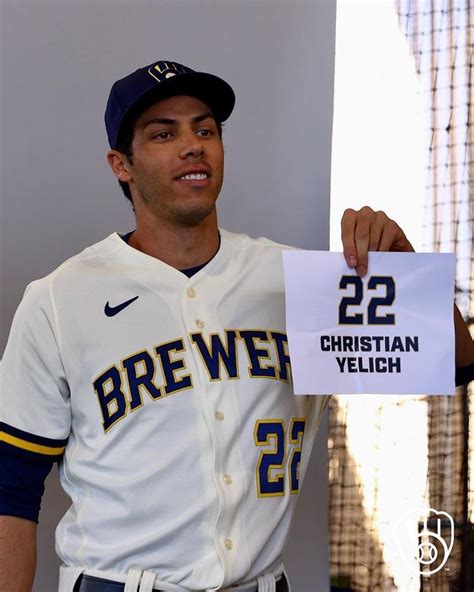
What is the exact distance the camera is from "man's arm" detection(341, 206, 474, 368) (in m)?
1.50

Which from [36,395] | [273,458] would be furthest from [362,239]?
[36,395]

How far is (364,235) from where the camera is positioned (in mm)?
1518

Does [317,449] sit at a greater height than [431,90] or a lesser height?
lesser

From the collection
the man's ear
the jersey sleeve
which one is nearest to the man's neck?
the man's ear

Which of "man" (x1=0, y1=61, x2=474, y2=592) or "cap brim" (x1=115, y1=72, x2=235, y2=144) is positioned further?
"cap brim" (x1=115, y1=72, x2=235, y2=144)

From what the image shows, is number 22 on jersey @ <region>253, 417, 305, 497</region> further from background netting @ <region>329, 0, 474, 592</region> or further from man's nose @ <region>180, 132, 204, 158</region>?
background netting @ <region>329, 0, 474, 592</region>

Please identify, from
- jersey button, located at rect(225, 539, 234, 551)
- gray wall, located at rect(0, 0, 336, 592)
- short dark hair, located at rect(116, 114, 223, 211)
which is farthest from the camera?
gray wall, located at rect(0, 0, 336, 592)

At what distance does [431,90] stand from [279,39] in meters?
0.41

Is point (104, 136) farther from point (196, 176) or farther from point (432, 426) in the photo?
point (432, 426)

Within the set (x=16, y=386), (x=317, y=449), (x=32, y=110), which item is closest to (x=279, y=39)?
(x=32, y=110)

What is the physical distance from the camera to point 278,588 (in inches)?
61.5

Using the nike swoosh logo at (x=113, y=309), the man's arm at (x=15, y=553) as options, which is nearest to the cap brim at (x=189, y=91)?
the nike swoosh logo at (x=113, y=309)

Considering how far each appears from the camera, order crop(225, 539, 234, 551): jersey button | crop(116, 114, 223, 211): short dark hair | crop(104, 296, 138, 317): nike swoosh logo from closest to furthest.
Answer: crop(225, 539, 234, 551): jersey button → crop(104, 296, 138, 317): nike swoosh logo → crop(116, 114, 223, 211): short dark hair

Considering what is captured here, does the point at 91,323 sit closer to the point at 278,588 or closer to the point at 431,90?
the point at 278,588
